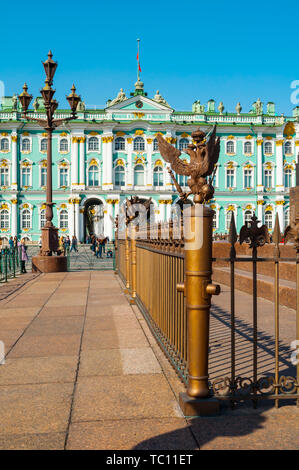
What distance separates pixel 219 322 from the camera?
7402mm

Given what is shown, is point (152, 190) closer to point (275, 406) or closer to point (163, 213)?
point (163, 213)

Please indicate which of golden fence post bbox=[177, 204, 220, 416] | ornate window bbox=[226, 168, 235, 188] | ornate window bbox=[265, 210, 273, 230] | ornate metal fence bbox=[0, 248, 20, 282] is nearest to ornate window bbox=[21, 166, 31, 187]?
ornate window bbox=[226, 168, 235, 188]

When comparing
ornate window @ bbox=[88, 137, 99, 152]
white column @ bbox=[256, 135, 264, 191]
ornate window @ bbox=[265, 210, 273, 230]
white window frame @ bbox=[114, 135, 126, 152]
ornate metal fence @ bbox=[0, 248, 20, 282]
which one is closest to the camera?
ornate metal fence @ bbox=[0, 248, 20, 282]

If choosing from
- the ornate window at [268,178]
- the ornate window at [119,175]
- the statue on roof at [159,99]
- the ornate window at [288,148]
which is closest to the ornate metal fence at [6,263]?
the ornate window at [119,175]

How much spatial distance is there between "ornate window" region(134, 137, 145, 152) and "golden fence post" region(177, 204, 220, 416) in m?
53.5

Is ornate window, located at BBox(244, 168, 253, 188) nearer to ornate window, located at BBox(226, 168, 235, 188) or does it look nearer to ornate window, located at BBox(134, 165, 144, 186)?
ornate window, located at BBox(226, 168, 235, 188)

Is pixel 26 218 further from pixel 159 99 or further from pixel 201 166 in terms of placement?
pixel 201 166

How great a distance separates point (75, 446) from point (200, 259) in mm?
1508

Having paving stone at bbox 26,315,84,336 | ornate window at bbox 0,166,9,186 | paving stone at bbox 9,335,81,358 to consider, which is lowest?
paving stone at bbox 26,315,84,336

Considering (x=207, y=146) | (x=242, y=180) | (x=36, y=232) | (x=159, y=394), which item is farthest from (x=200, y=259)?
(x=242, y=180)

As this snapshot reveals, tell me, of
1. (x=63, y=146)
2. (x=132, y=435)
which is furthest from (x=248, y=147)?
(x=132, y=435)

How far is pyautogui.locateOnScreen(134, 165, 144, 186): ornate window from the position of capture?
56.6 m

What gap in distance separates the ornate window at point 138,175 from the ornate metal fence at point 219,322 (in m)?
49.6

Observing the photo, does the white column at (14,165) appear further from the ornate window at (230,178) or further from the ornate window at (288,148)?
the ornate window at (288,148)
